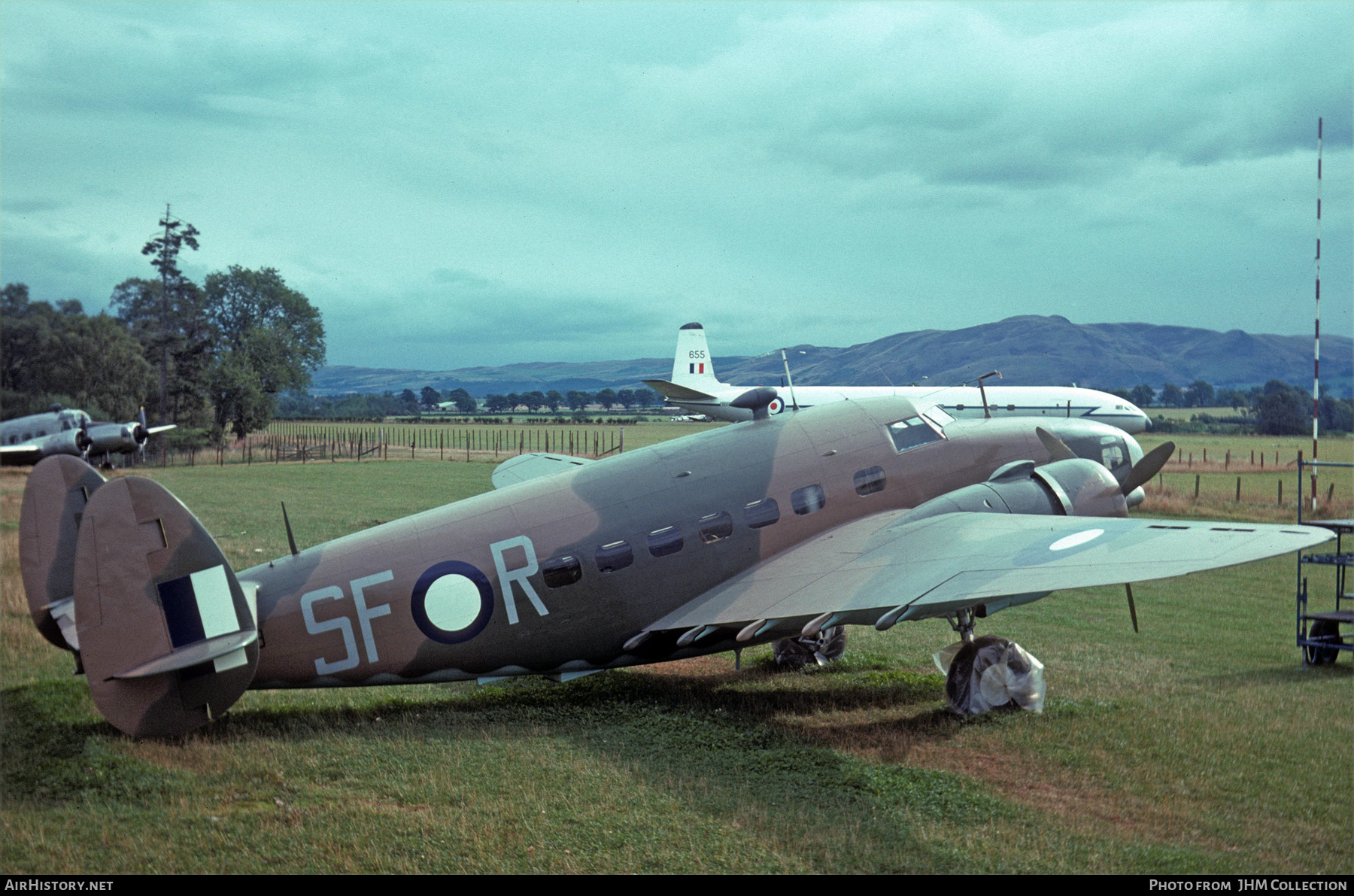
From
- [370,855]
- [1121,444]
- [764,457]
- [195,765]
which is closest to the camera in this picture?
[370,855]

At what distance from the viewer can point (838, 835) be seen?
24.6 feet

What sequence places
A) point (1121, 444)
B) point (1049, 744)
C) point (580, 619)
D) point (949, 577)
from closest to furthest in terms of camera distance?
point (949, 577), point (1049, 744), point (580, 619), point (1121, 444)

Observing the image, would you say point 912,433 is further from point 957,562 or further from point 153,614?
point 153,614

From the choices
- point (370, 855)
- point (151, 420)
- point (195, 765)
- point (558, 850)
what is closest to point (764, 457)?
point (558, 850)

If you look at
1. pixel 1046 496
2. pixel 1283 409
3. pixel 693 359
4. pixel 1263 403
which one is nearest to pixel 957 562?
pixel 1046 496

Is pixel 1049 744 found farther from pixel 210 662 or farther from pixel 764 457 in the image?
pixel 210 662

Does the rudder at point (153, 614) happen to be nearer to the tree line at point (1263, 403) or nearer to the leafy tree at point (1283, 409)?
the tree line at point (1263, 403)

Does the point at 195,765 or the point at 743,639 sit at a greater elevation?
the point at 743,639

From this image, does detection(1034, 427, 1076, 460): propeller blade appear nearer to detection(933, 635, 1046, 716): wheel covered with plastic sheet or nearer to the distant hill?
detection(933, 635, 1046, 716): wheel covered with plastic sheet

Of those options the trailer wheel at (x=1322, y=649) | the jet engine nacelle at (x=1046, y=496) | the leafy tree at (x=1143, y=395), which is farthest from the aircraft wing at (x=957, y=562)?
the leafy tree at (x=1143, y=395)

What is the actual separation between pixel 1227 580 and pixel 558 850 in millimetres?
21773

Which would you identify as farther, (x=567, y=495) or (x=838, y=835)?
(x=567, y=495)

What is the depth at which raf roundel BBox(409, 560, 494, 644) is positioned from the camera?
10.2 meters

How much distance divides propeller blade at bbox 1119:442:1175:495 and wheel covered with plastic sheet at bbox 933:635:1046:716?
360 cm
